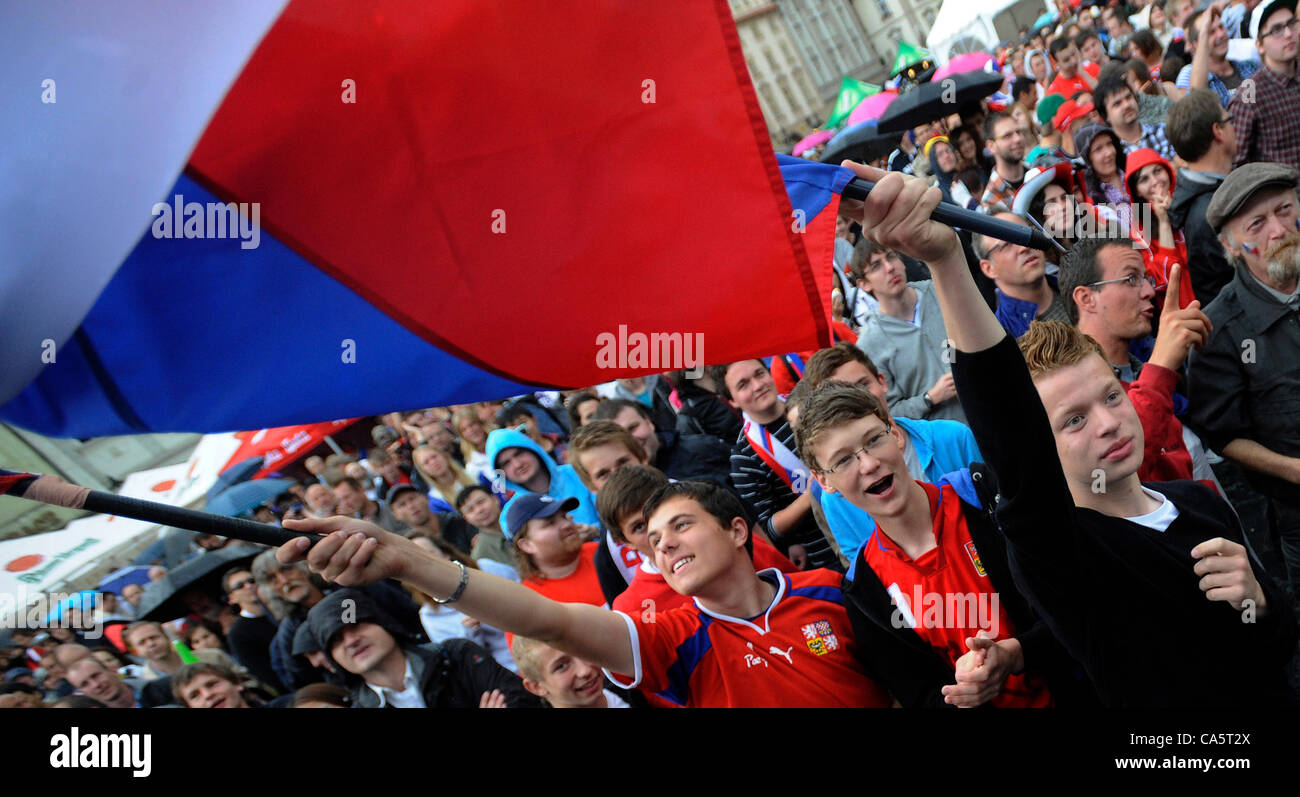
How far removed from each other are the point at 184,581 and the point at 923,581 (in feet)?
17.5

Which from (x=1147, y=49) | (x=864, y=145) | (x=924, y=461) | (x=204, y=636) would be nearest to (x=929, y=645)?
(x=924, y=461)

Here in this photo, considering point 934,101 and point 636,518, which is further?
point 934,101

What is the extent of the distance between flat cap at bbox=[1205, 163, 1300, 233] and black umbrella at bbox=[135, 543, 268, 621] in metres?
5.53

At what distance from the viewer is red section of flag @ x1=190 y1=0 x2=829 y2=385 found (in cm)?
201

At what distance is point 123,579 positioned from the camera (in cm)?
688

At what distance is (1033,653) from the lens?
220 cm

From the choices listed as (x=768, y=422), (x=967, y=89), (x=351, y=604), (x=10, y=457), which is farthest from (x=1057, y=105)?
(x=10, y=457)

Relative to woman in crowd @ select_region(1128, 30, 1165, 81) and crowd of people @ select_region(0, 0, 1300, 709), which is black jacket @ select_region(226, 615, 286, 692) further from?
woman in crowd @ select_region(1128, 30, 1165, 81)

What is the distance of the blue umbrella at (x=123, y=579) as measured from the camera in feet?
22.2

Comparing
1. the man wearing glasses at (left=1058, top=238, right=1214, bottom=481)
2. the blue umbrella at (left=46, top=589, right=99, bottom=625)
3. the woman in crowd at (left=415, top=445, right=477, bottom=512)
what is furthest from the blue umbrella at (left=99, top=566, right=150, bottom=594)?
the man wearing glasses at (left=1058, top=238, right=1214, bottom=481)

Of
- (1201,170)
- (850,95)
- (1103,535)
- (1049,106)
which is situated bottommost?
(1103,535)

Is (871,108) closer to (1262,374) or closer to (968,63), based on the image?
(968,63)

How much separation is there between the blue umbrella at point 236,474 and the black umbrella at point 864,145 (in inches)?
254
